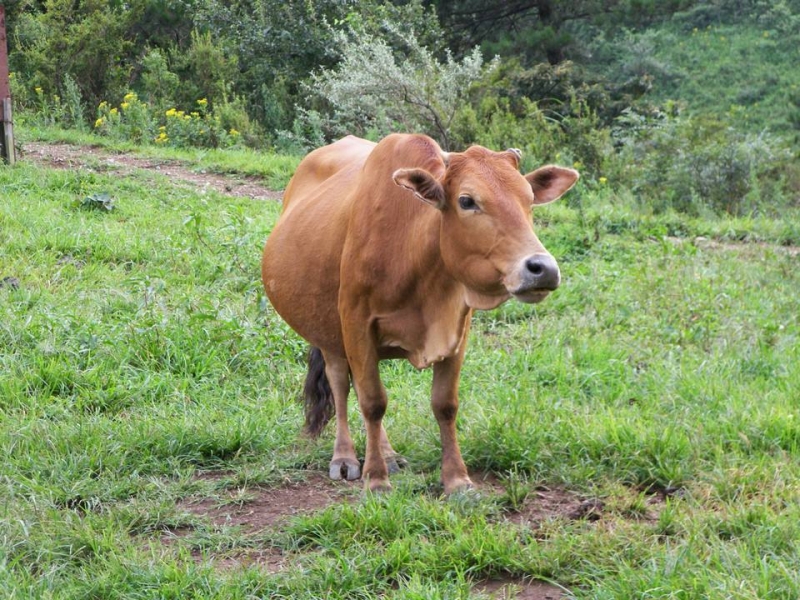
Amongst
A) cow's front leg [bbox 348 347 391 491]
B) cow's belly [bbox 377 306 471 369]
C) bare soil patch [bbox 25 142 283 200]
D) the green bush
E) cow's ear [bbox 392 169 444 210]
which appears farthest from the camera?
the green bush

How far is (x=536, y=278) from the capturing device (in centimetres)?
357

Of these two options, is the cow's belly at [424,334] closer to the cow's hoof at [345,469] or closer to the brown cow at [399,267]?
the brown cow at [399,267]

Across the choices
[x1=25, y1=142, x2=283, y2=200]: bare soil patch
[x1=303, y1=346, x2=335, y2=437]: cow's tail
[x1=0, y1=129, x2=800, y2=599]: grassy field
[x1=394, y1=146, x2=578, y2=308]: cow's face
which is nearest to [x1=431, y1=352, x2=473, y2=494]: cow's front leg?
[x1=0, y1=129, x2=800, y2=599]: grassy field

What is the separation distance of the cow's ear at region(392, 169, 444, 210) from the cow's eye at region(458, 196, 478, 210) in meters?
0.09

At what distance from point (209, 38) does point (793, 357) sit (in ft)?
42.7

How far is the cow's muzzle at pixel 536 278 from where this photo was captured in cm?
355

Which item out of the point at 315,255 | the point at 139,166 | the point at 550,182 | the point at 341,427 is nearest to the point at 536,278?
the point at 550,182

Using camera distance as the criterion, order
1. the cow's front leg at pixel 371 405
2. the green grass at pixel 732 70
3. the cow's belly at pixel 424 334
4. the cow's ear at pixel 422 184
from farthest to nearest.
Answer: the green grass at pixel 732 70, the cow's front leg at pixel 371 405, the cow's belly at pixel 424 334, the cow's ear at pixel 422 184

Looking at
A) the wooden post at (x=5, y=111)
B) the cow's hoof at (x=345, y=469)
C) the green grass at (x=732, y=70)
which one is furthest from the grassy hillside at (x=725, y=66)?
the cow's hoof at (x=345, y=469)

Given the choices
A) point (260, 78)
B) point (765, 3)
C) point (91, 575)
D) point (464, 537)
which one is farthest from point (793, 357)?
point (765, 3)

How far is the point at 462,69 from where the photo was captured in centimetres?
1370

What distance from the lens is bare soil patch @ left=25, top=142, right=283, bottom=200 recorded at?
35.3 ft

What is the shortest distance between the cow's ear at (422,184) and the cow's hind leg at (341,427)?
4.16ft

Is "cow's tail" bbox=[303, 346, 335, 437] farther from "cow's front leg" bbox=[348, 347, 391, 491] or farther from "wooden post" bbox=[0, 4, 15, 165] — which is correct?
"wooden post" bbox=[0, 4, 15, 165]
